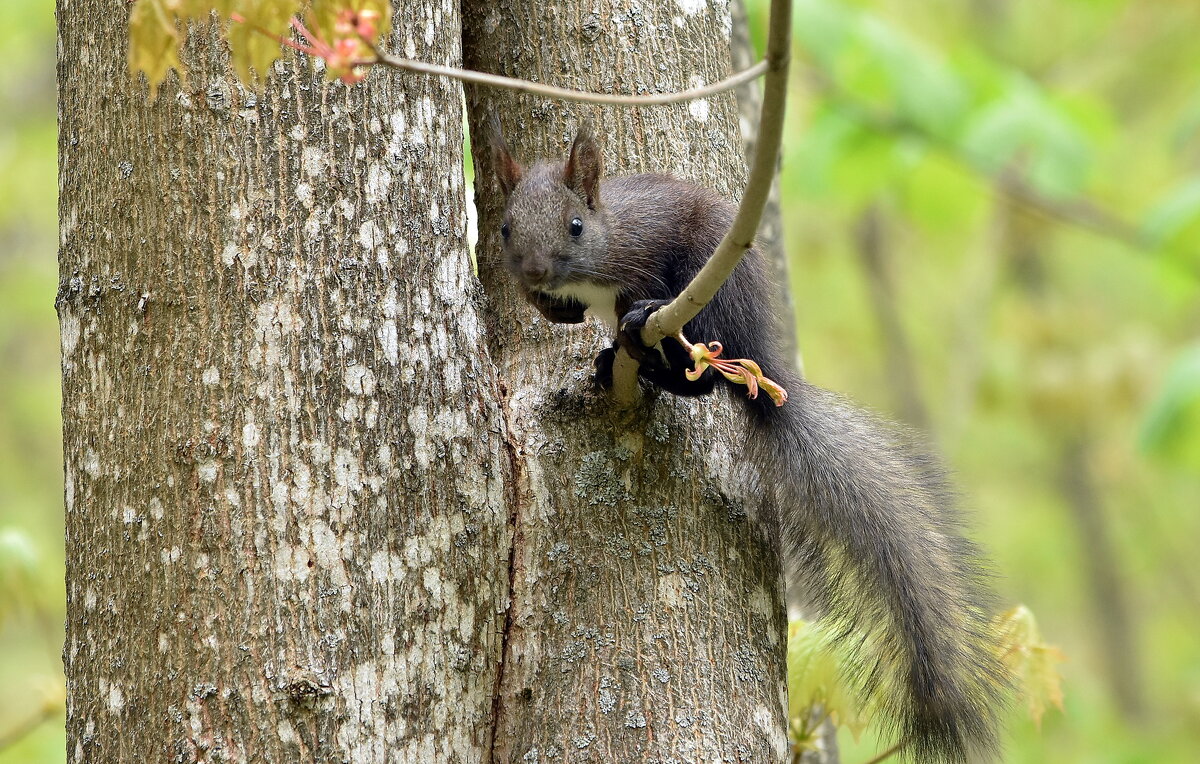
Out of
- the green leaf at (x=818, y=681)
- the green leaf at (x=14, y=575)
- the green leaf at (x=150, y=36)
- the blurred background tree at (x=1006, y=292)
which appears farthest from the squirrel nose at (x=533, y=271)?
the green leaf at (x=14, y=575)

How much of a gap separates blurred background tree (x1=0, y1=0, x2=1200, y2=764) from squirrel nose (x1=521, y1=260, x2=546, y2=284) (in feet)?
6.12

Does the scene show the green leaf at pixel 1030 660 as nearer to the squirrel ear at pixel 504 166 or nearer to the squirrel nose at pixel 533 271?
the squirrel nose at pixel 533 271

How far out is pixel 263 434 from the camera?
2100 millimetres

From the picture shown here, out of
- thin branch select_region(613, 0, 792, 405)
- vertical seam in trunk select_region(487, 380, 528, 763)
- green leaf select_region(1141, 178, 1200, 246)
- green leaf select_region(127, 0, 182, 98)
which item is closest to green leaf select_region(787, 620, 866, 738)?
vertical seam in trunk select_region(487, 380, 528, 763)

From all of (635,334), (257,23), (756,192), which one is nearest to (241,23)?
(257,23)

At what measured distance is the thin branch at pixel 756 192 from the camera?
1.37 meters

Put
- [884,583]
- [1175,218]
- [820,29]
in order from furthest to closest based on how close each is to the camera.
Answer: [1175,218], [820,29], [884,583]

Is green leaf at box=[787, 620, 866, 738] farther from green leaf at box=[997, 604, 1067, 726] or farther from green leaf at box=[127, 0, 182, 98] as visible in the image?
green leaf at box=[127, 0, 182, 98]

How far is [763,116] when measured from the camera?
1438mm

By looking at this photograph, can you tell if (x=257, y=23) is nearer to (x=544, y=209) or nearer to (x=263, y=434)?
(x=263, y=434)

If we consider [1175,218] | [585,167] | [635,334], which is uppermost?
[1175,218]

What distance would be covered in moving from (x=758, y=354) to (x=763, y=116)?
1343mm

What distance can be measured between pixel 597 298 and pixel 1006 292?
9.16m

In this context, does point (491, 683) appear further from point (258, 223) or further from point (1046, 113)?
point (1046, 113)
